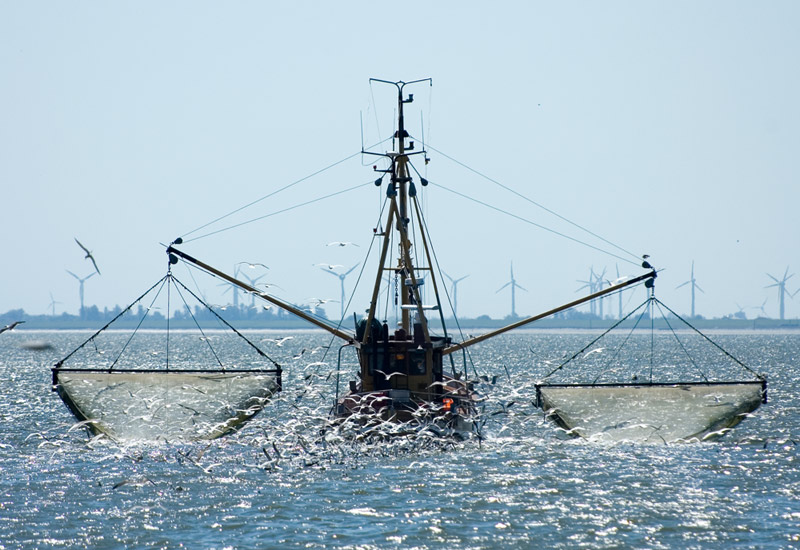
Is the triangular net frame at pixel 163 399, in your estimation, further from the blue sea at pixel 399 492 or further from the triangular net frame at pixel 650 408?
the triangular net frame at pixel 650 408

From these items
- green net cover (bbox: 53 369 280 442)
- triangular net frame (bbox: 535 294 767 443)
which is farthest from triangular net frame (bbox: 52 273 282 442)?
triangular net frame (bbox: 535 294 767 443)

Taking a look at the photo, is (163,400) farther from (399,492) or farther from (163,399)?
(399,492)

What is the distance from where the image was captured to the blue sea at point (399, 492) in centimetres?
2756

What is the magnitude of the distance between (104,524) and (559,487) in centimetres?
1457

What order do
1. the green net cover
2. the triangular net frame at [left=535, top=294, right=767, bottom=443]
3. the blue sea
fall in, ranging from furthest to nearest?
1. the triangular net frame at [left=535, top=294, right=767, bottom=443]
2. the green net cover
3. the blue sea

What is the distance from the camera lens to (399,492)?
3338 centimetres

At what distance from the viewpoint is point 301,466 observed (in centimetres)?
3831

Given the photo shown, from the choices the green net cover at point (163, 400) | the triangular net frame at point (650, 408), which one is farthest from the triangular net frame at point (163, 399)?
the triangular net frame at point (650, 408)

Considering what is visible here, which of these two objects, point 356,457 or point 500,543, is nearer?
point 500,543

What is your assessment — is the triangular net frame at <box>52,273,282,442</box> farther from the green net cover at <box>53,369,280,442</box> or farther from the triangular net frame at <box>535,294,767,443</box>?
the triangular net frame at <box>535,294,767,443</box>

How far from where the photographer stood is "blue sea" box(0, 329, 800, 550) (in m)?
27.6

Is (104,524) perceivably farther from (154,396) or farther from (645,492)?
(645,492)

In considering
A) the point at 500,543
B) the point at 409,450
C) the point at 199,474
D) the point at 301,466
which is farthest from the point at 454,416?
the point at 500,543

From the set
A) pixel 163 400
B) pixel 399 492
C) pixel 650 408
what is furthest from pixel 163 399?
pixel 650 408
